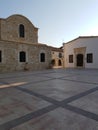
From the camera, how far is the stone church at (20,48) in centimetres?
1571

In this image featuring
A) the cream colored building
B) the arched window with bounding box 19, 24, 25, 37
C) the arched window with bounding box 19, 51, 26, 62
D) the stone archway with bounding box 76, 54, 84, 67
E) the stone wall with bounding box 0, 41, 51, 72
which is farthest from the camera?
the cream colored building

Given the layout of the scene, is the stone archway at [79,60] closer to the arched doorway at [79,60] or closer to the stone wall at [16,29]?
the arched doorway at [79,60]

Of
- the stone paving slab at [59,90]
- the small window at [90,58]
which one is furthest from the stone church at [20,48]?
the stone paving slab at [59,90]

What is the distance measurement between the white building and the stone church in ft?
16.4

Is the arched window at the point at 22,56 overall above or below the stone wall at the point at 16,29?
below

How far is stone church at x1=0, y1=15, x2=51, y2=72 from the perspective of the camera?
15.7 meters

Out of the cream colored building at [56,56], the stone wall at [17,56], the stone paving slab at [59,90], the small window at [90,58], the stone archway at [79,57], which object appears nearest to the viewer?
the stone paving slab at [59,90]

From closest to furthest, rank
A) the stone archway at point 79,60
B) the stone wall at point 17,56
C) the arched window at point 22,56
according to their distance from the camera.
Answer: the stone wall at point 17,56
the arched window at point 22,56
the stone archway at point 79,60

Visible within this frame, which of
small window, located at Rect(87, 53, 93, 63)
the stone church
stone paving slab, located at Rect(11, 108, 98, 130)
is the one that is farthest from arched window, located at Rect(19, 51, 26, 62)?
stone paving slab, located at Rect(11, 108, 98, 130)

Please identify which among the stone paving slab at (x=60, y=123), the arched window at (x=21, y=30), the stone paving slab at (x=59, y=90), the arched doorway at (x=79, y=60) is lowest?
the stone paving slab at (x=60, y=123)

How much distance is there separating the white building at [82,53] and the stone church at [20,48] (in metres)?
4.99

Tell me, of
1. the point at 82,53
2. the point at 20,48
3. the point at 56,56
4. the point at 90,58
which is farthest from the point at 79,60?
the point at 56,56

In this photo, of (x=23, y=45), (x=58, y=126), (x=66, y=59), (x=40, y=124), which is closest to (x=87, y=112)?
(x=58, y=126)

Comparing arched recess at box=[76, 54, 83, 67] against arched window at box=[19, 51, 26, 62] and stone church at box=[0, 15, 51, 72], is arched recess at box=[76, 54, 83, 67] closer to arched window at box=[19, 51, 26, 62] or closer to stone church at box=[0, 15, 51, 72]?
stone church at box=[0, 15, 51, 72]
